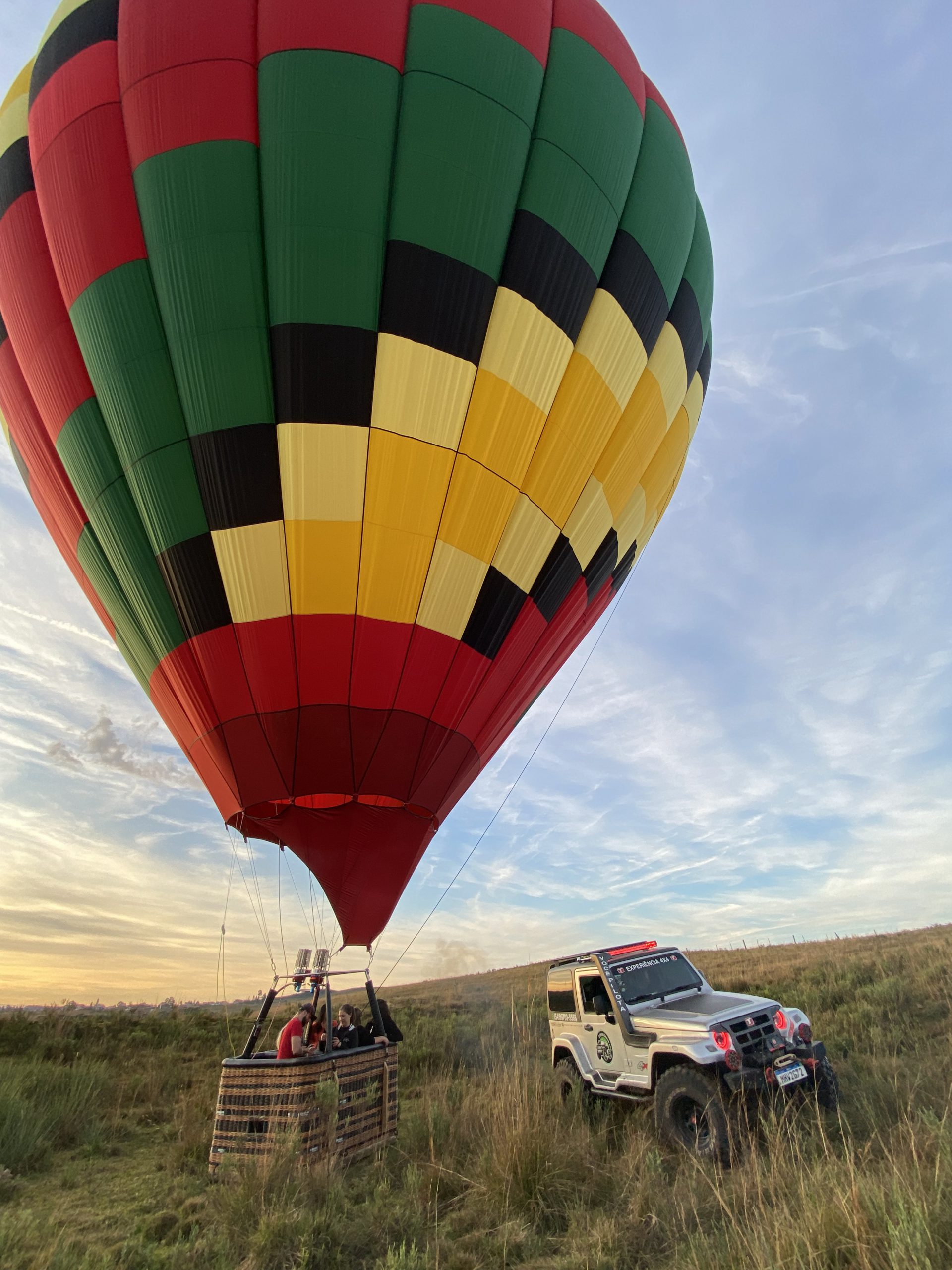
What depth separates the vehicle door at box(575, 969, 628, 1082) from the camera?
6.62 metres

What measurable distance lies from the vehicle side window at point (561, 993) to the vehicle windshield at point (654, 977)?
71 centimetres

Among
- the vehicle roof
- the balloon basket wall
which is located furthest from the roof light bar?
the balloon basket wall

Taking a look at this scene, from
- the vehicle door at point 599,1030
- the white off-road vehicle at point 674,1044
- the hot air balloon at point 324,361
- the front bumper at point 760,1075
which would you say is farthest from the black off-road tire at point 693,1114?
the hot air balloon at point 324,361

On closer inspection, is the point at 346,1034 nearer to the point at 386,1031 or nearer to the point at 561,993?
the point at 386,1031

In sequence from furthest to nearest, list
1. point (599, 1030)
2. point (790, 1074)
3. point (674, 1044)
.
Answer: point (599, 1030)
point (674, 1044)
point (790, 1074)

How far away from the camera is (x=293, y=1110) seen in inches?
215

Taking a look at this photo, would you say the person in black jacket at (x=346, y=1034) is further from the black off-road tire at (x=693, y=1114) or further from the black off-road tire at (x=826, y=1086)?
the black off-road tire at (x=826, y=1086)

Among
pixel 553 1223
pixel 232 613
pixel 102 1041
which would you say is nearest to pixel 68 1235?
pixel 553 1223

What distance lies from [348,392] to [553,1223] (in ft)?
20.7

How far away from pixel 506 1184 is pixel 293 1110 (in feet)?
5.74

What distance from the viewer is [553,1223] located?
4.39 metres

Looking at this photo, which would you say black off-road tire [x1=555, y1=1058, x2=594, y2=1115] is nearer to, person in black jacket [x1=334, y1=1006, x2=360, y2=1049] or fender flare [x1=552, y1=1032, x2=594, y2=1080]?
fender flare [x1=552, y1=1032, x2=594, y2=1080]

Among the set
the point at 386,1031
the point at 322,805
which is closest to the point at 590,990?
the point at 386,1031

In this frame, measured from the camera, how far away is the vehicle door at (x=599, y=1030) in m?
6.62
